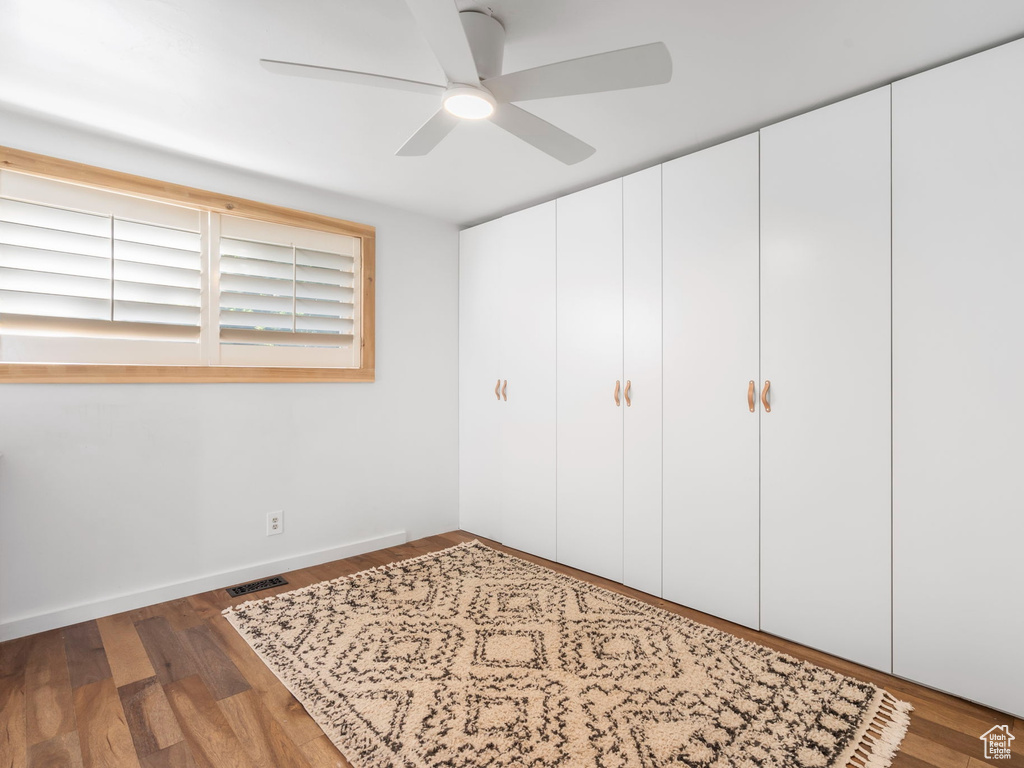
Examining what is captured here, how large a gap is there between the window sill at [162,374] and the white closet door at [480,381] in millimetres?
844

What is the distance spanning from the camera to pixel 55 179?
2.51 metres

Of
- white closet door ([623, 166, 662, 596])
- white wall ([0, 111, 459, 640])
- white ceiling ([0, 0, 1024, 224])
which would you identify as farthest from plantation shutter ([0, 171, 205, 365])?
white closet door ([623, 166, 662, 596])

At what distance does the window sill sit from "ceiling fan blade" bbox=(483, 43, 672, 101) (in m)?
2.19

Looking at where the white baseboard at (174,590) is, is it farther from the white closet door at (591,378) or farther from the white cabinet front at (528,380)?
the white closet door at (591,378)

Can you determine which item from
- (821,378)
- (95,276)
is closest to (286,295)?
(95,276)

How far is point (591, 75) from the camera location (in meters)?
1.58

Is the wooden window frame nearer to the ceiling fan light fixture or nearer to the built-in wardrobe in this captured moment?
the built-in wardrobe

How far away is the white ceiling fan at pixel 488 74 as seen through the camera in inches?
56.6

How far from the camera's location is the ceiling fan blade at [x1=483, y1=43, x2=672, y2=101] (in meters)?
1.48

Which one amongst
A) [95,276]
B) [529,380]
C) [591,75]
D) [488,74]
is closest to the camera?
[591,75]

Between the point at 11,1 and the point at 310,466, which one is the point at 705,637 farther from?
the point at 11,1

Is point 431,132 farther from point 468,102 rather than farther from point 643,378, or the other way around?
point 643,378

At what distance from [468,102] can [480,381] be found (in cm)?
→ 241

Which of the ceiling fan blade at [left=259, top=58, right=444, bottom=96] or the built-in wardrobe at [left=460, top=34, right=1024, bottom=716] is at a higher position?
the ceiling fan blade at [left=259, top=58, right=444, bottom=96]
